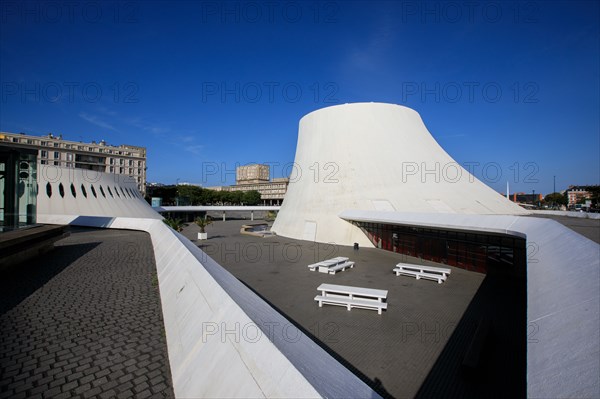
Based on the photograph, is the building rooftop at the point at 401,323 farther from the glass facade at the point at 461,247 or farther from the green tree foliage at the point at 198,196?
the green tree foliage at the point at 198,196

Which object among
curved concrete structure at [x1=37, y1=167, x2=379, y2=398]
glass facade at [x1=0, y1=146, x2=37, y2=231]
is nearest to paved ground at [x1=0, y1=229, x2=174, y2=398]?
curved concrete structure at [x1=37, y1=167, x2=379, y2=398]

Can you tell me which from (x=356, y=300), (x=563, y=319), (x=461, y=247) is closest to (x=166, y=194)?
(x=461, y=247)

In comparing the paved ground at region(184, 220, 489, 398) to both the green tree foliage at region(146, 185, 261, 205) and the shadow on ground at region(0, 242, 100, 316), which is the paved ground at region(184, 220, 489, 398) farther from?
the green tree foliage at region(146, 185, 261, 205)

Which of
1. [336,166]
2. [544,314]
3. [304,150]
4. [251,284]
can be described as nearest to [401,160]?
[336,166]

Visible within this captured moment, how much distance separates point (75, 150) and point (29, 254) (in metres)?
69.3

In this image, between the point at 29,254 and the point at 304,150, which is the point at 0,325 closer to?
the point at 29,254

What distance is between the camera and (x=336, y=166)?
2597cm

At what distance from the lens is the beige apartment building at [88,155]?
62.9 meters

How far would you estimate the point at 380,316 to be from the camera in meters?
8.70

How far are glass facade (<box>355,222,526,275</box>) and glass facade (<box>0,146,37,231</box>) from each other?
57.2 feet

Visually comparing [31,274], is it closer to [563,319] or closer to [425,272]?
[563,319]

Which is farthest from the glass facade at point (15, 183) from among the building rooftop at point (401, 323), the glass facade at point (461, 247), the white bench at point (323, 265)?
the glass facade at point (461, 247)

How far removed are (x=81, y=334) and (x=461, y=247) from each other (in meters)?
15.5

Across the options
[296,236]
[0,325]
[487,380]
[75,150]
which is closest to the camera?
[0,325]
